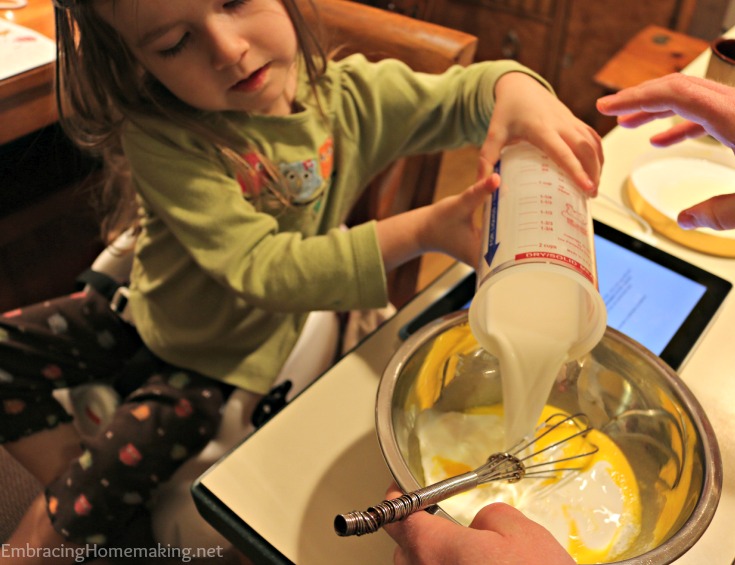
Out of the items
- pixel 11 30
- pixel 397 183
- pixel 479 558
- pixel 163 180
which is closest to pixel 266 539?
pixel 479 558

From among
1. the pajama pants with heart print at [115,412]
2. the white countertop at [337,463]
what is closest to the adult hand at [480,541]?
the white countertop at [337,463]

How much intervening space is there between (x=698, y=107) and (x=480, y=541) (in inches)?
19.3

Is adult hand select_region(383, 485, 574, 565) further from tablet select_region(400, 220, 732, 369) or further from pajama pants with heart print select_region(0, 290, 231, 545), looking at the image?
pajama pants with heart print select_region(0, 290, 231, 545)

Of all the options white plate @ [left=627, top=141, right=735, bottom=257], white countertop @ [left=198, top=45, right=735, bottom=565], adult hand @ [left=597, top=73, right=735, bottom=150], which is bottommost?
white countertop @ [left=198, top=45, right=735, bottom=565]

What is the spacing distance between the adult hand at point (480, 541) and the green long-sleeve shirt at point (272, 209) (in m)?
0.32

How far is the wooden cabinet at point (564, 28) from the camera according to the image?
2.21 meters

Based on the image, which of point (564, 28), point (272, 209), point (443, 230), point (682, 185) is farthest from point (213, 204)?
point (564, 28)

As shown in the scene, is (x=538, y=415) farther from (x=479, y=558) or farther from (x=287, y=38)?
(x=287, y=38)

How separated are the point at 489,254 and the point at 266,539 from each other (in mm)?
310

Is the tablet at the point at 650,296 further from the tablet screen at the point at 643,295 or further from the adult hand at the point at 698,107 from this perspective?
the adult hand at the point at 698,107

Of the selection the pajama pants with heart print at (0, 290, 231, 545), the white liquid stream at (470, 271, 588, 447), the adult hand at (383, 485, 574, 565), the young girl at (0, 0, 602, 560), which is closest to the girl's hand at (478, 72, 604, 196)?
the young girl at (0, 0, 602, 560)

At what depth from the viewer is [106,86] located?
81 centimetres

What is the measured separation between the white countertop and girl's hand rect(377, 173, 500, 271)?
79 mm

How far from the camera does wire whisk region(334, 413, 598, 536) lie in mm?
454
